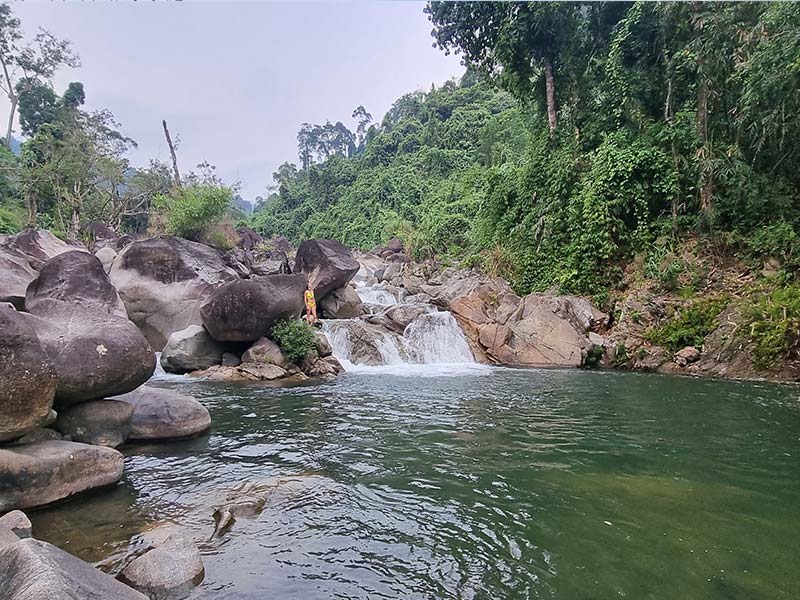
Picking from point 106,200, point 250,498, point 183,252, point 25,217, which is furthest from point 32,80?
point 250,498

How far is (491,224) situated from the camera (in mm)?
22625

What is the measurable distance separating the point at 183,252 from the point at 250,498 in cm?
1399

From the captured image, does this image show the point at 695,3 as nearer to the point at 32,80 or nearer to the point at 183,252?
the point at 183,252

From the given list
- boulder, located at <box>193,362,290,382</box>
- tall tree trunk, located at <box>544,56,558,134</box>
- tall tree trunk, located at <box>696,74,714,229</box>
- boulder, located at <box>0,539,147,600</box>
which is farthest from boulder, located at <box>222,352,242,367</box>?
tall tree trunk, located at <box>544,56,558,134</box>

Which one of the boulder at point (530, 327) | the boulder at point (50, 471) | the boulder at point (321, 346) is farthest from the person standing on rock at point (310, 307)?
the boulder at point (50, 471)

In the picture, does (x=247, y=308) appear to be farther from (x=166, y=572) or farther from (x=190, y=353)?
(x=166, y=572)

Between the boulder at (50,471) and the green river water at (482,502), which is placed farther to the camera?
the boulder at (50,471)

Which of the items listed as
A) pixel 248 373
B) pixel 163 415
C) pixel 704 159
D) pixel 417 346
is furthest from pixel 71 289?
pixel 704 159

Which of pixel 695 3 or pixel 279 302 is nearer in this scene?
pixel 279 302

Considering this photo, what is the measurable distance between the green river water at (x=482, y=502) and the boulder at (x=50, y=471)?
0.68 feet

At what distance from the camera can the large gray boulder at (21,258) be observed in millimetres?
11180

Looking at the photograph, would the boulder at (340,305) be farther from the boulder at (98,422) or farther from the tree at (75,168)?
the tree at (75,168)

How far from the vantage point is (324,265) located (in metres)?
18.9

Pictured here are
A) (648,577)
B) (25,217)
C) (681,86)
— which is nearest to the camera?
(648,577)
